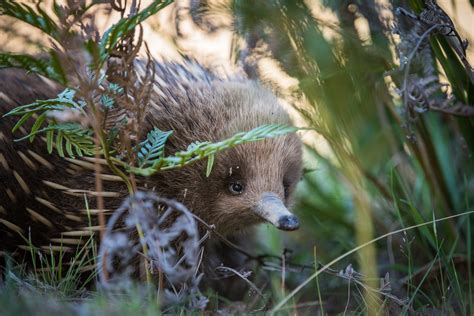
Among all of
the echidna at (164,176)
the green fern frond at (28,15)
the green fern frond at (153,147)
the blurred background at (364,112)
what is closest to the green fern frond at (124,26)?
the green fern frond at (28,15)

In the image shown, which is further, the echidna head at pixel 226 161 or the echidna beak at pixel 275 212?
the echidna head at pixel 226 161

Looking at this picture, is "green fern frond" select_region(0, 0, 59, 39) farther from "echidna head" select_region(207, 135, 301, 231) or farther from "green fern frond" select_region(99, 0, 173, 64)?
"echidna head" select_region(207, 135, 301, 231)

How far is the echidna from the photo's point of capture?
249 centimetres

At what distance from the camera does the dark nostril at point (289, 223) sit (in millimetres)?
2152

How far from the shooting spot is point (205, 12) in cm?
273

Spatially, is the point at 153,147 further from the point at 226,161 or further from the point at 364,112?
the point at 364,112

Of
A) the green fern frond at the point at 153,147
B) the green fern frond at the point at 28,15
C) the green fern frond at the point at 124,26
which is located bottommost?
the green fern frond at the point at 153,147

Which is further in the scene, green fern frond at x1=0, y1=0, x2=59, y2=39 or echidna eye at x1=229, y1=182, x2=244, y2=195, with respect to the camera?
echidna eye at x1=229, y1=182, x2=244, y2=195

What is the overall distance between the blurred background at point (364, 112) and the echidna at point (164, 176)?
0.68ft

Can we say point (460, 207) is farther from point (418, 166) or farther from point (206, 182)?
point (206, 182)

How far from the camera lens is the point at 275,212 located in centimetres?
233

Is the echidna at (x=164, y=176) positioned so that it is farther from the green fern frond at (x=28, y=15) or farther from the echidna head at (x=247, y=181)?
the green fern frond at (x=28, y=15)

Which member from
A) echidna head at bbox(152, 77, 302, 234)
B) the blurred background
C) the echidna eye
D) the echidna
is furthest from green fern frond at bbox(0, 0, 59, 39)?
the echidna eye

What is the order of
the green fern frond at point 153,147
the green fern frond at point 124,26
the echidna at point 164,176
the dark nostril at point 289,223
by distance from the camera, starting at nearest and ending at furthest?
1. the green fern frond at point 124,26
2. the green fern frond at point 153,147
3. the dark nostril at point 289,223
4. the echidna at point 164,176
